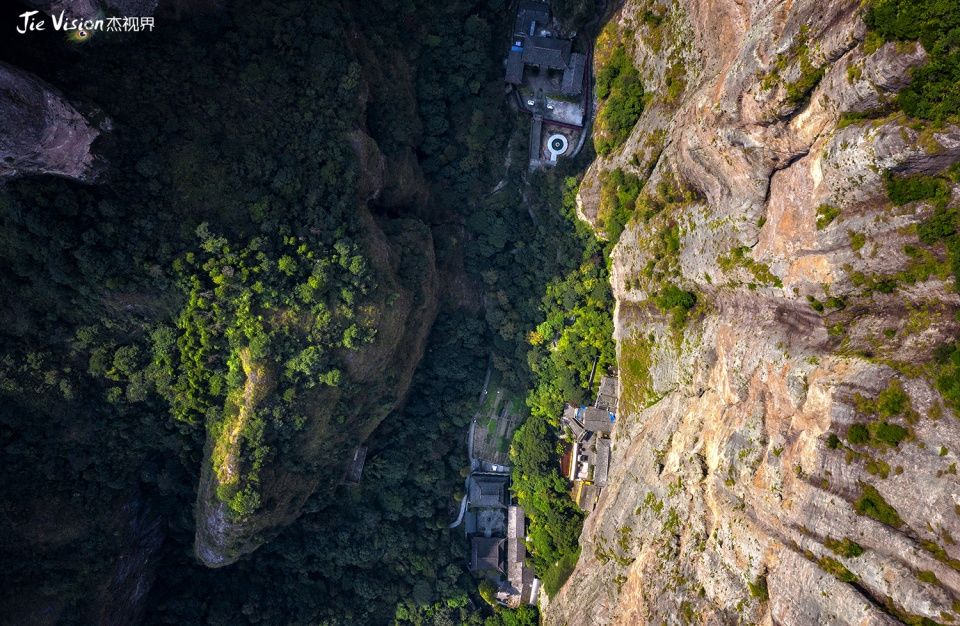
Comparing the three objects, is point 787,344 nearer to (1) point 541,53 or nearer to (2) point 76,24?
(1) point 541,53

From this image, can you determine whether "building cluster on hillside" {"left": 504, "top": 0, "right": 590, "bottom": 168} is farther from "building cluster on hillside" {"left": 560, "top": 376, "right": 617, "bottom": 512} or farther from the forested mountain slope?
"building cluster on hillside" {"left": 560, "top": 376, "right": 617, "bottom": 512}

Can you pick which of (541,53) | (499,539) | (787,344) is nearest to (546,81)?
(541,53)

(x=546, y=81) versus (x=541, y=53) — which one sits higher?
(x=541, y=53)

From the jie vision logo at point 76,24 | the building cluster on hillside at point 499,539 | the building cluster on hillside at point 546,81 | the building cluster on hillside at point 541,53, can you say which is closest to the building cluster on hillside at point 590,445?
the building cluster on hillside at point 499,539

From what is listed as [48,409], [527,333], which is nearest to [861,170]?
[527,333]

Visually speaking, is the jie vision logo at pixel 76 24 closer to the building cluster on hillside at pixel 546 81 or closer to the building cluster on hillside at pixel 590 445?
the building cluster on hillside at pixel 546 81

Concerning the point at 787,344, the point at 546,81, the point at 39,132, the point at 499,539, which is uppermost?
the point at 546,81
